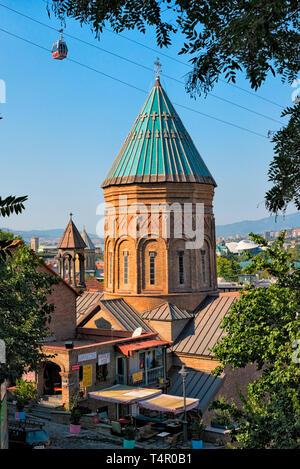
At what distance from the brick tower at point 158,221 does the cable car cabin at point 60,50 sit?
8448 mm

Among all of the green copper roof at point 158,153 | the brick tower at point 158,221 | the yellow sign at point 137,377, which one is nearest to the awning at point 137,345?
the yellow sign at point 137,377

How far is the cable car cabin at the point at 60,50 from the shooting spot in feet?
77.6

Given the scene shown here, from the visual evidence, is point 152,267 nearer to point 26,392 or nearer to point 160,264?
point 160,264

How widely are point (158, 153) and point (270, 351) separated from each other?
18.1 metres

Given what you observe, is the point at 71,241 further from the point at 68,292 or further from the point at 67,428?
the point at 67,428

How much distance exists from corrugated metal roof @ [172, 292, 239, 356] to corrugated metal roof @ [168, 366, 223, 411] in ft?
3.58

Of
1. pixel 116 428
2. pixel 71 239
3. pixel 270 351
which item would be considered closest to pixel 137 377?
pixel 116 428

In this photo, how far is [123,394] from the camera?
22.2m

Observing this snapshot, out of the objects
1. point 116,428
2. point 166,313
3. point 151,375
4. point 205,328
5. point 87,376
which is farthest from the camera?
point 166,313

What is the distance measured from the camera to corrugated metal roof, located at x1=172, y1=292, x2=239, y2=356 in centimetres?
2702

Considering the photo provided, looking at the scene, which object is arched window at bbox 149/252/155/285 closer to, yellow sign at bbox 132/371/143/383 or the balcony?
the balcony

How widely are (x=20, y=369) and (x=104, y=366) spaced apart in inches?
349

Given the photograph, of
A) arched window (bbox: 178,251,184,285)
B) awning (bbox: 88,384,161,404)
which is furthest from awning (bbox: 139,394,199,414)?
arched window (bbox: 178,251,184,285)
